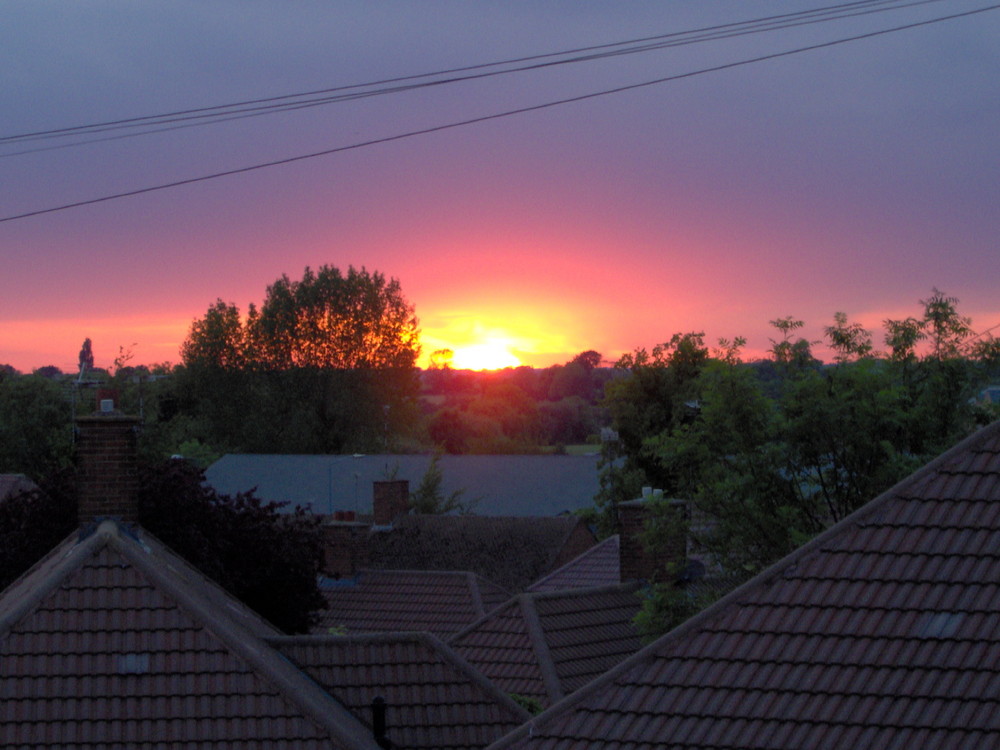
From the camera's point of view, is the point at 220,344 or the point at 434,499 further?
the point at 220,344

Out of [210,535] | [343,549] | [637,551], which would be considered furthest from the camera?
[343,549]

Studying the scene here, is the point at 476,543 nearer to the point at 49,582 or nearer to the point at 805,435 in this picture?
the point at 805,435

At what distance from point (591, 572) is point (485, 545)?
11927 mm

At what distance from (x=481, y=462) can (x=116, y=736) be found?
149 feet

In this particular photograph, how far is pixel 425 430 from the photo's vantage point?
83062 mm

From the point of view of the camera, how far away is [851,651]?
23.9 feet

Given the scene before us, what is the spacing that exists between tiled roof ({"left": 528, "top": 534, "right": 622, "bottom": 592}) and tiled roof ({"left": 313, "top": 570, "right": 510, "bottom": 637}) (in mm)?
1522

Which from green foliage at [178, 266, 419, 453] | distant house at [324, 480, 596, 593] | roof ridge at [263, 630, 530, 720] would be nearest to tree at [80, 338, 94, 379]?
roof ridge at [263, 630, 530, 720]

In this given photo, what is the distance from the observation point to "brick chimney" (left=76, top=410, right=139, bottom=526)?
1396 cm

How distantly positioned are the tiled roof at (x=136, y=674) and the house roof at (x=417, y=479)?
36759mm

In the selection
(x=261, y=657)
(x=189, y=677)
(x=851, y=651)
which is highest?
(x=851, y=651)

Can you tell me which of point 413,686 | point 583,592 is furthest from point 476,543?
point 413,686

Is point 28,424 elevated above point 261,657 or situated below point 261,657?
above

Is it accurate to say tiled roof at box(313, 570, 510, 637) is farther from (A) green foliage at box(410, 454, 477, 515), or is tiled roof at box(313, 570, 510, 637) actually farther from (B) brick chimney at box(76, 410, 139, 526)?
(A) green foliage at box(410, 454, 477, 515)
